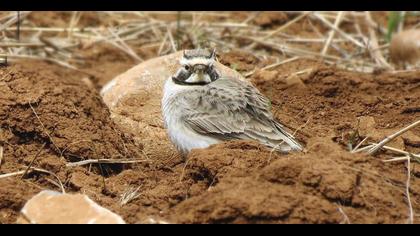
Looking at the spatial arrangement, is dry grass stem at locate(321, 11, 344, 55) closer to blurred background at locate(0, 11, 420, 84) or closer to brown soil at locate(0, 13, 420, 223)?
blurred background at locate(0, 11, 420, 84)

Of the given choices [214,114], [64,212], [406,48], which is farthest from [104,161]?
[406,48]

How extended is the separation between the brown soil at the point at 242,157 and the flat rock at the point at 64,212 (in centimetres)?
26

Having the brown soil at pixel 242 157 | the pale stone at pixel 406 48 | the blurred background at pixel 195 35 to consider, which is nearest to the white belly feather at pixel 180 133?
the brown soil at pixel 242 157

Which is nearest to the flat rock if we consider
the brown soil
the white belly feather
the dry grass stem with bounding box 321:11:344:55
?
the brown soil

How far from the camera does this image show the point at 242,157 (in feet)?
19.6

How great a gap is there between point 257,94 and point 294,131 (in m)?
0.46

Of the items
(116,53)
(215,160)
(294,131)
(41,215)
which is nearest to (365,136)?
(294,131)

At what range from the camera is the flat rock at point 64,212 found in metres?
4.93

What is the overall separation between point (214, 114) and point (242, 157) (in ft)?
4.54

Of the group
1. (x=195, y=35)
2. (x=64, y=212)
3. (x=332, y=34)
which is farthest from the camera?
(x=332, y=34)

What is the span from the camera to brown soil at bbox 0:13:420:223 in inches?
201

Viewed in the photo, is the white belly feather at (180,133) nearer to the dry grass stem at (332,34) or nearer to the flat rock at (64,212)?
the flat rock at (64,212)

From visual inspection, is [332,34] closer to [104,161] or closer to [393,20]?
[393,20]

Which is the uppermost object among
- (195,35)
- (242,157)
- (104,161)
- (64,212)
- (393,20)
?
(393,20)
